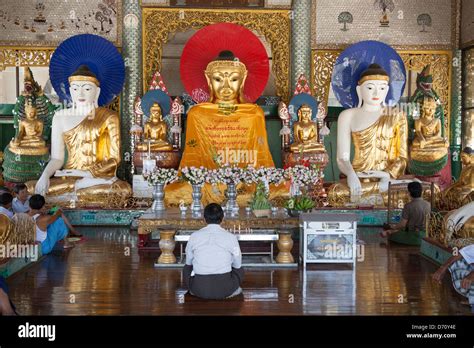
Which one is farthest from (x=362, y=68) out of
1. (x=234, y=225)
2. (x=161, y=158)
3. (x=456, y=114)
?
(x=234, y=225)

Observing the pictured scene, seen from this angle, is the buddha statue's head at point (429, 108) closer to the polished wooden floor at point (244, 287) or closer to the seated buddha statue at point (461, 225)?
the polished wooden floor at point (244, 287)

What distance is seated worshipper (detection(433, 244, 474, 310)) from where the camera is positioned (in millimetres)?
4734

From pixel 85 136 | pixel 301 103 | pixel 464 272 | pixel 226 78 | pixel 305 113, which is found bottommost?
pixel 464 272

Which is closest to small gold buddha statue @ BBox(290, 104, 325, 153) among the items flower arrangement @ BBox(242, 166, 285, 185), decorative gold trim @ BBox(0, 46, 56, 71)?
flower arrangement @ BBox(242, 166, 285, 185)

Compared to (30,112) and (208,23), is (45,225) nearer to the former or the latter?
(30,112)

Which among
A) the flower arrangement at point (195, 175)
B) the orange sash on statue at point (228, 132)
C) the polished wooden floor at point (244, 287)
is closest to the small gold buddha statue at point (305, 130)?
the orange sash on statue at point (228, 132)

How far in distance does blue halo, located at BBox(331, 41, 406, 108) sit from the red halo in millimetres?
1267

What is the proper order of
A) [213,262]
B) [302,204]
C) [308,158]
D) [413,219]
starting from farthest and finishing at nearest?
[308,158] < [413,219] < [302,204] < [213,262]

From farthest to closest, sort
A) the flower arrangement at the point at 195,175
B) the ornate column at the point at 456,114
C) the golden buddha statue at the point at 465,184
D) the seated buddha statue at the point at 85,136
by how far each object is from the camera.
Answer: the ornate column at the point at 456,114, the seated buddha statue at the point at 85,136, the golden buddha statue at the point at 465,184, the flower arrangement at the point at 195,175

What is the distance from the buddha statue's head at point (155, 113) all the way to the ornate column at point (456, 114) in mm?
5018

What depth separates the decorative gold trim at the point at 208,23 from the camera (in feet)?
35.4

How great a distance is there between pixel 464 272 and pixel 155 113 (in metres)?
6.45

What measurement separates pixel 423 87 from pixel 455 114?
0.83 metres

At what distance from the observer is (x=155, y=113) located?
34.0ft
